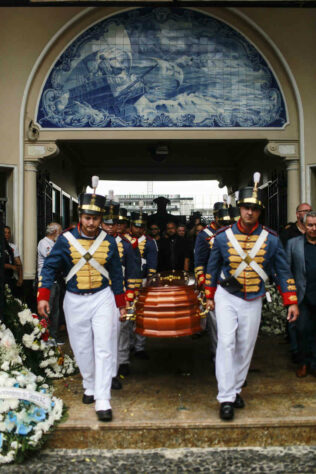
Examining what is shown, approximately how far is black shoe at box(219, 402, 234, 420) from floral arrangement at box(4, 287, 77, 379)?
2.10m

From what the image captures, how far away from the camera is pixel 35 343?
568 cm

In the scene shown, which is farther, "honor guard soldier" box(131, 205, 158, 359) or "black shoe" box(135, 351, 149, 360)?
"honor guard soldier" box(131, 205, 158, 359)

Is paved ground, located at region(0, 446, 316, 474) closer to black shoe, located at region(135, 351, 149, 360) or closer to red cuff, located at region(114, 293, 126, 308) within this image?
red cuff, located at region(114, 293, 126, 308)

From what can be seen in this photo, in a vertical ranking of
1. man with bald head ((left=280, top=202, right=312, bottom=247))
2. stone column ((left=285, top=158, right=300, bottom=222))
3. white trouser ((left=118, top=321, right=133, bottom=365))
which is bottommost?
white trouser ((left=118, top=321, right=133, bottom=365))

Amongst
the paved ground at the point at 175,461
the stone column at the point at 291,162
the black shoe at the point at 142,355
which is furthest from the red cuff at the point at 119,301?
the stone column at the point at 291,162

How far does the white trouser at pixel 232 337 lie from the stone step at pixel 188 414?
0.92 ft

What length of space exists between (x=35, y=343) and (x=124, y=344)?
43.3 inches

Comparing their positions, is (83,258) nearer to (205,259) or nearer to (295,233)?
(205,259)

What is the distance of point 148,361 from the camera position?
682cm

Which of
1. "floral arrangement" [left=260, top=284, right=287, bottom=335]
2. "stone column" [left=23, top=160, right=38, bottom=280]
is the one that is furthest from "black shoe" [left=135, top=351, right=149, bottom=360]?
"stone column" [left=23, top=160, right=38, bottom=280]

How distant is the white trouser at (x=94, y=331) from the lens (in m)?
4.73

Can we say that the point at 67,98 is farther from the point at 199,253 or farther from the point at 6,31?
the point at 199,253

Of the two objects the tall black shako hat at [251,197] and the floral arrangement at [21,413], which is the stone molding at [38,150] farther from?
the tall black shako hat at [251,197]

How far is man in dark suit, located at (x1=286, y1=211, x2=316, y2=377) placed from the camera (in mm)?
5988
